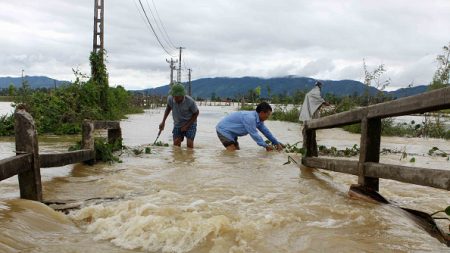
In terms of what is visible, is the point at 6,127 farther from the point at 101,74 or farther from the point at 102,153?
the point at 101,74

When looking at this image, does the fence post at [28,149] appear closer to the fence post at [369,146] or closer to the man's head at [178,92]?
the fence post at [369,146]

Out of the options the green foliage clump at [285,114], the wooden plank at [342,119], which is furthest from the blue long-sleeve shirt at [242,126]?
the green foliage clump at [285,114]

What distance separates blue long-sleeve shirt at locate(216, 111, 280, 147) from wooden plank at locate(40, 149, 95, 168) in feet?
9.66

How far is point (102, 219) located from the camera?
3182 mm

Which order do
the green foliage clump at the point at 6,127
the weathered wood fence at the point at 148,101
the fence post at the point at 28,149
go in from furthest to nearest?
the weathered wood fence at the point at 148,101, the green foliage clump at the point at 6,127, the fence post at the point at 28,149

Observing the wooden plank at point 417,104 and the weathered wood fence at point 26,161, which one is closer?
the wooden plank at point 417,104

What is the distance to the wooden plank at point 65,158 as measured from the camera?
4445 mm

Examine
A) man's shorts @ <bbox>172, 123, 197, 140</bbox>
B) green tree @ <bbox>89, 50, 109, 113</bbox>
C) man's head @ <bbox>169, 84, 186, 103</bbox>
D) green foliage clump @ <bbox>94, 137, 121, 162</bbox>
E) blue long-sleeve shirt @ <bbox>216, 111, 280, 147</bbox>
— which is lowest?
green foliage clump @ <bbox>94, 137, 121, 162</bbox>

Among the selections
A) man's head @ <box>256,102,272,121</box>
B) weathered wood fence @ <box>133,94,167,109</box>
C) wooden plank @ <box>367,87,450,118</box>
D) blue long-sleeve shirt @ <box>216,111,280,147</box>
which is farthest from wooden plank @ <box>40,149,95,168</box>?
weathered wood fence @ <box>133,94,167,109</box>

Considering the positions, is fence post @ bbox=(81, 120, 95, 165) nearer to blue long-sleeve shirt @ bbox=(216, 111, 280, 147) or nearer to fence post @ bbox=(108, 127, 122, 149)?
fence post @ bbox=(108, 127, 122, 149)

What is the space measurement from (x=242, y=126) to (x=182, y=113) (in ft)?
4.27

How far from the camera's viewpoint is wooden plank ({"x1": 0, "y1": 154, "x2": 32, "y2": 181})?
3164 millimetres

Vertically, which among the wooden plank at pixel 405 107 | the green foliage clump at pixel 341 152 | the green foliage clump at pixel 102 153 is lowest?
the green foliage clump at pixel 341 152

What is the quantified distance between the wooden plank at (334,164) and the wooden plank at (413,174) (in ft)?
1.05
